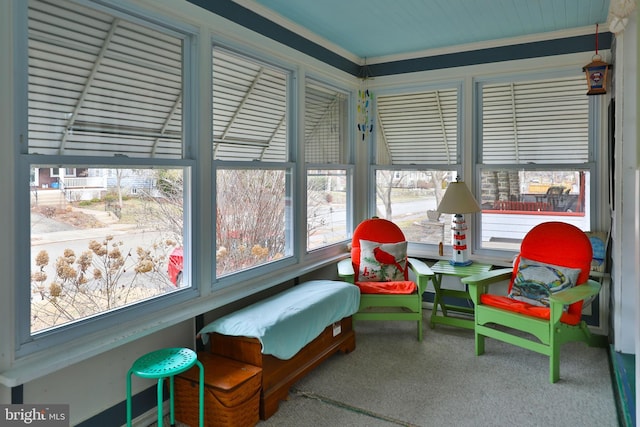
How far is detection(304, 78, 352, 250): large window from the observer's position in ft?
13.3

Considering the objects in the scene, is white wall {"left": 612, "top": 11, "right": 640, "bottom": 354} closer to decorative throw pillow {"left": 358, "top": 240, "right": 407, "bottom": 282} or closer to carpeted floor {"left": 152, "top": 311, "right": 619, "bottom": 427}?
carpeted floor {"left": 152, "top": 311, "right": 619, "bottom": 427}

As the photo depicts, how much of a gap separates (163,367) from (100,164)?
1.04 meters

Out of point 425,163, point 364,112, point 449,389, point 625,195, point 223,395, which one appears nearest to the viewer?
point 223,395

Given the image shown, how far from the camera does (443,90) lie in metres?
4.44

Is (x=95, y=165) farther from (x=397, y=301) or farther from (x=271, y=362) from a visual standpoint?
(x=397, y=301)

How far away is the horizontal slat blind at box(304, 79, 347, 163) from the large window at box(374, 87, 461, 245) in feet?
1.63

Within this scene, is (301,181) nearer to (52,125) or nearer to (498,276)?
(498,276)

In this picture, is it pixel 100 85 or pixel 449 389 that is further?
pixel 449 389

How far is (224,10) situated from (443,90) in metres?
2.37

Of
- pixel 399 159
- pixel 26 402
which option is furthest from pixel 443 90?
pixel 26 402

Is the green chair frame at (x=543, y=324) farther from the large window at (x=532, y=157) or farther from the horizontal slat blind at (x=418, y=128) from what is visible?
the horizontal slat blind at (x=418, y=128)

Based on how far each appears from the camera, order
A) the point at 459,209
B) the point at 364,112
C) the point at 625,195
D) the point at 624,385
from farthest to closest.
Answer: the point at 364,112 → the point at 459,209 → the point at 625,195 → the point at 624,385

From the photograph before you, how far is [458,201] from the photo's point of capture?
3924 mm

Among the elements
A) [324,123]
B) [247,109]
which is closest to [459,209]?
[324,123]
